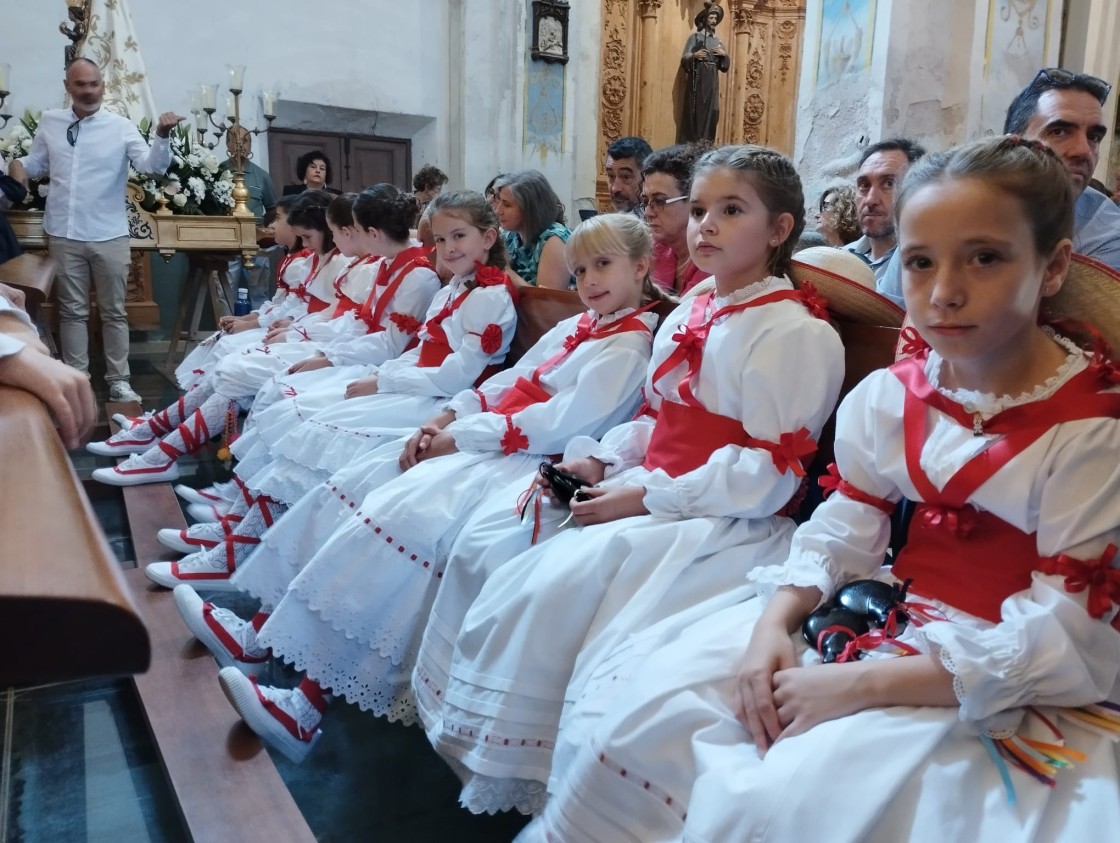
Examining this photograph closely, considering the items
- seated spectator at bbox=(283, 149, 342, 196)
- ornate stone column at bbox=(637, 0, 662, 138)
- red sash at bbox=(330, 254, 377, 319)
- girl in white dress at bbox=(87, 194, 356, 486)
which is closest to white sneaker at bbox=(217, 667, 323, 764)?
girl in white dress at bbox=(87, 194, 356, 486)

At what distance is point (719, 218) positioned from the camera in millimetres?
1726

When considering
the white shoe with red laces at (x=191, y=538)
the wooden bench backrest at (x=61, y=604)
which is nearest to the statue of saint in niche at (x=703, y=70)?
the white shoe with red laces at (x=191, y=538)

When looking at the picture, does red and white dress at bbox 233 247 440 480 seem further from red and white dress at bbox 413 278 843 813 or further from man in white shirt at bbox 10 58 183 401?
man in white shirt at bbox 10 58 183 401

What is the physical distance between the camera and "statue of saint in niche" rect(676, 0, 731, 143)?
8.81 metres

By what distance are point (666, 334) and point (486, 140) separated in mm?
6655

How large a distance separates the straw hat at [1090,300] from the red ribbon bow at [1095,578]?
292 millimetres

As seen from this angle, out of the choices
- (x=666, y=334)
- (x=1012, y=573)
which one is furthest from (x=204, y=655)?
(x=1012, y=573)

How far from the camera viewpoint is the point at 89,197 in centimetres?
500

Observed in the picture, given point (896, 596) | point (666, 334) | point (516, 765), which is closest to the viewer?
point (896, 596)

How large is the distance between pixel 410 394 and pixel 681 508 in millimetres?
1525

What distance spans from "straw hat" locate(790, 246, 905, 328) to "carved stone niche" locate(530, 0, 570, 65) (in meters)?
6.77

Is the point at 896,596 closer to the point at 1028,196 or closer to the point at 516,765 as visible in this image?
the point at 1028,196

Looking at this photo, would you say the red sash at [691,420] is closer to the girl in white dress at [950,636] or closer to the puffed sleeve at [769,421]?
the puffed sleeve at [769,421]

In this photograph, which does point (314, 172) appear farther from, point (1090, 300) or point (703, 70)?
point (1090, 300)
